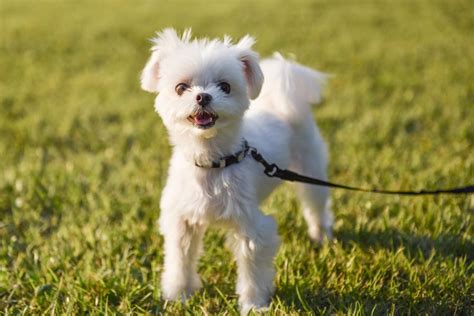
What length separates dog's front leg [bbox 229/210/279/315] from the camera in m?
3.16

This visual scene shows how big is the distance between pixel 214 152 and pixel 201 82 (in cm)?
45

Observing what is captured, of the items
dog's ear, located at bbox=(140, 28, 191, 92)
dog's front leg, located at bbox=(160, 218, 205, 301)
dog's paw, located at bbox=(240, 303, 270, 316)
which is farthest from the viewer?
dog's front leg, located at bbox=(160, 218, 205, 301)

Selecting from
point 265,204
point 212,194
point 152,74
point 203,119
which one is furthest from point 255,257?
point 265,204

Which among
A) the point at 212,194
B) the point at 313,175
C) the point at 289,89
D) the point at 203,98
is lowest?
the point at 212,194

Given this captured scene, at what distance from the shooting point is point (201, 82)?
2881mm

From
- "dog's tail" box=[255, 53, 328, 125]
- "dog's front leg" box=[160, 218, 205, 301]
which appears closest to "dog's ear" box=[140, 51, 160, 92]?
"dog's front leg" box=[160, 218, 205, 301]

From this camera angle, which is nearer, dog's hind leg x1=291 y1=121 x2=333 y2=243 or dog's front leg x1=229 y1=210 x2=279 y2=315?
dog's front leg x1=229 y1=210 x2=279 y2=315

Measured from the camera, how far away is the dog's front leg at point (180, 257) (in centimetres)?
329

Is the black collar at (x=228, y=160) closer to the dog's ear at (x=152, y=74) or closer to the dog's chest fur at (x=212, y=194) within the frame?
the dog's chest fur at (x=212, y=194)

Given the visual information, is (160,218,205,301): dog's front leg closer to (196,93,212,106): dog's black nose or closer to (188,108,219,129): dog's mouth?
(188,108,219,129): dog's mouth

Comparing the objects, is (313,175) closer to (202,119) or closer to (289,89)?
(289,89)

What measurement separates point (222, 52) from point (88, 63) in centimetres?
747

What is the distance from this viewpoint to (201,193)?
3.11 metres

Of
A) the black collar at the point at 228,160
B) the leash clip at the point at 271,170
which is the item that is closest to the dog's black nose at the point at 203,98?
the black collar at the point at 228,160
